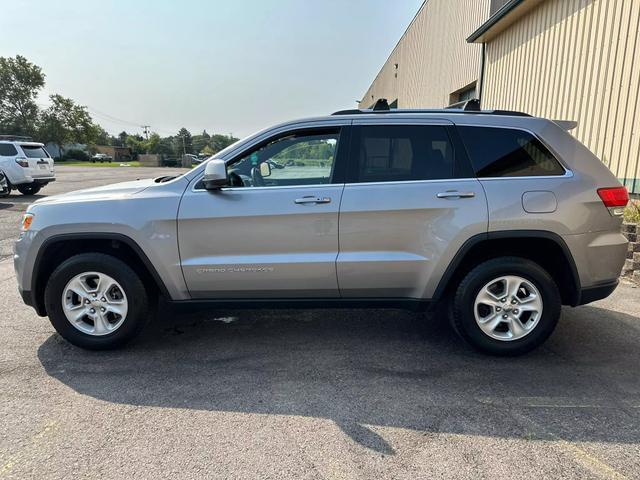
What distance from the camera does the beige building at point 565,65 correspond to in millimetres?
6598

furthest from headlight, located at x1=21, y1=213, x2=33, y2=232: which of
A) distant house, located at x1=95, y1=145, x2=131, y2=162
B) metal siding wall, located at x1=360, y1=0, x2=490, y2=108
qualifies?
distant house, located at x1=95, y1=145, x2=131, y2=162

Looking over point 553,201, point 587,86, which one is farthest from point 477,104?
point 587,86

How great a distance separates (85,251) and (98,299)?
0.43 m

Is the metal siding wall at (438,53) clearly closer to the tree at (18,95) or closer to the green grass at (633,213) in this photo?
the green grass at (633,213)

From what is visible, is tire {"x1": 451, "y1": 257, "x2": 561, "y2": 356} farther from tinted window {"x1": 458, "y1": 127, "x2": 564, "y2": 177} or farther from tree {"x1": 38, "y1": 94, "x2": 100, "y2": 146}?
tree {"x1": 38, "y1": 94, "x2": 100, "y2": 146}

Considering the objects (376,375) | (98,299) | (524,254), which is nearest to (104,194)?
(98,299)

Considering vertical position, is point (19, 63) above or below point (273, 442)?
above

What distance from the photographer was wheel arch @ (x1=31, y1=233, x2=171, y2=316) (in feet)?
11.7

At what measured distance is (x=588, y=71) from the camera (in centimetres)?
745

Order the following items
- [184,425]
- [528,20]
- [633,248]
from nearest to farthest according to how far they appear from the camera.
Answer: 1. [184,425]
2. [633,248]
3. [528,20]

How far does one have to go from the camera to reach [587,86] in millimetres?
7469

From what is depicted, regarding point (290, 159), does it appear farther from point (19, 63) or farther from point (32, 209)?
point (19, 63)

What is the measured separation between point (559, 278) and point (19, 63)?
9526 centimetres

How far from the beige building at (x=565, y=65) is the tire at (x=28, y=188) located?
1497 cm
